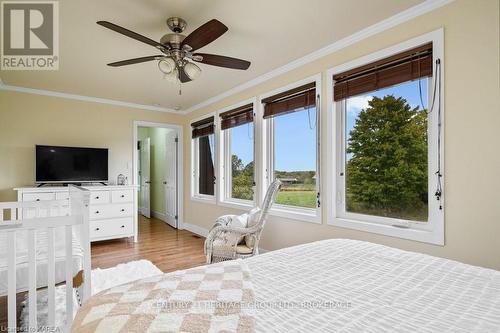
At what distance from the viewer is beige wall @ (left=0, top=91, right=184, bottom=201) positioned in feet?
12.6

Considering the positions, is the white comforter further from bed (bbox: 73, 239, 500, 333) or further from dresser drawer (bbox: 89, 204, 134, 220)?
dresser drawer (bbox: 89, 204, 134, 220)

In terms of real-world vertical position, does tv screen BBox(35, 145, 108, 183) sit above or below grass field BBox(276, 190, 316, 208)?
above

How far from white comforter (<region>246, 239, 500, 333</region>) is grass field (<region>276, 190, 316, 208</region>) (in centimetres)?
152

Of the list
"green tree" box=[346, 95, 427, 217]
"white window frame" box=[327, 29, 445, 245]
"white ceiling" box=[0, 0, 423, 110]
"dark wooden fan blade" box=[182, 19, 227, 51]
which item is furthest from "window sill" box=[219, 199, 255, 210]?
"dark wooden fan blade" box=[182, 19, 227, 51]

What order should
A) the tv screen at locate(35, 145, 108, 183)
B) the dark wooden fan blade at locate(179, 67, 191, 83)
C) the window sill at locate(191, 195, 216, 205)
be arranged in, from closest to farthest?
1. the dark wooden fan blade at locate(179, 67, 191, 83)
2. the tv screen at locate(35, 145, 108, 183)
3. the window sill at locate(191, 195, 216, 205)

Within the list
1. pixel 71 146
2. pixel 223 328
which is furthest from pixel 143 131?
pixel 223 328

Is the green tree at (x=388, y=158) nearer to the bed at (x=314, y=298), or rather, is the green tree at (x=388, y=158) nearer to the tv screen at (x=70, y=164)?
the bed at (x=314, y=298)

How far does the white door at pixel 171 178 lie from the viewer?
17.8 ft

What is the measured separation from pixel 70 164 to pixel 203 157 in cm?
211

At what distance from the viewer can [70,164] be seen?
414 cm

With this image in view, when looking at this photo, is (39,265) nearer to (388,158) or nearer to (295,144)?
(295,144)

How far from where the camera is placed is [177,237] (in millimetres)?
4668

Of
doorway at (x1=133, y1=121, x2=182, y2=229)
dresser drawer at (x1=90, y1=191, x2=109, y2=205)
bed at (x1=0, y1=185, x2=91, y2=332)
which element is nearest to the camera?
bed at (x1=0, y1=185, x2=91, y2=332)

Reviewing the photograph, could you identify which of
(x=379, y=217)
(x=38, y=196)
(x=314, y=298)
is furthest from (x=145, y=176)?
(x=314, y=298)
